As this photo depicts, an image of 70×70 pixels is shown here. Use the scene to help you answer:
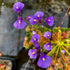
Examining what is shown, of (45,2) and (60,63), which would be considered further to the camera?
(45,2)

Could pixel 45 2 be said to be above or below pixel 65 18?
above

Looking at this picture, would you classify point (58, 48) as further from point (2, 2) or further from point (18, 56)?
point (2, 2)

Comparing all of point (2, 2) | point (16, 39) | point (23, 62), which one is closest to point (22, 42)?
point (16, 39)

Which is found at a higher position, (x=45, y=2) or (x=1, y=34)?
(x=45, y=2)

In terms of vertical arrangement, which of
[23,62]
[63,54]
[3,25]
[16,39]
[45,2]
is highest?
[45,2]

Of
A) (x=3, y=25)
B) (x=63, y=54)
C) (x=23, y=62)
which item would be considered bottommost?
(x=23, y=62)

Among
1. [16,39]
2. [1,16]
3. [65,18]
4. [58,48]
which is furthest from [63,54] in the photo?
[1,16]

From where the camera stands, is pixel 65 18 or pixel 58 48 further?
pixel 65 18

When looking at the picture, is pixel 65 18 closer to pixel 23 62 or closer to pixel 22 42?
pixel 22 42
